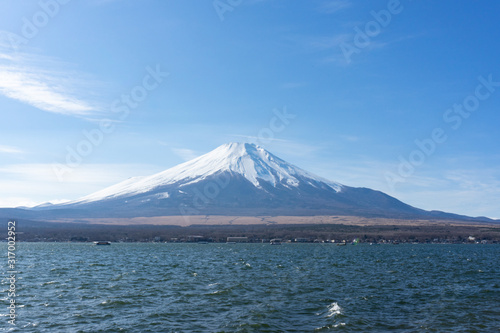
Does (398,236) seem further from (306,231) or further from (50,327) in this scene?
(50,327)

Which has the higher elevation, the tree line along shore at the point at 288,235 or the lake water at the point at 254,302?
the lake water at the point at 254,302

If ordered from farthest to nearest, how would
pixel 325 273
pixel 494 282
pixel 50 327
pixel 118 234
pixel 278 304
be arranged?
1. pixel 118 234
2. pixel 325 273
3. pixel 494 282
4. pixel 278 304
5. pixel 50 327

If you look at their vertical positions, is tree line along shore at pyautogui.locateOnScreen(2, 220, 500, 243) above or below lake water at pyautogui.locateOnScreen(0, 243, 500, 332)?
below

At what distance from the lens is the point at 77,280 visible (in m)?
40.4

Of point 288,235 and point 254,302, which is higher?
point 254,302

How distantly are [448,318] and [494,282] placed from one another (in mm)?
18517

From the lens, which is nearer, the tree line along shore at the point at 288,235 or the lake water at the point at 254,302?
the lake water at the point at 254,302

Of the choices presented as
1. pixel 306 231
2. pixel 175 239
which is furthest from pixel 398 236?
pixel 175 239

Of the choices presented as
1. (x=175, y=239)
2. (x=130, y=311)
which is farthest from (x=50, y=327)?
(x=175, y=239)

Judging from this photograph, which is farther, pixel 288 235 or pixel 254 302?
pixel 288 235

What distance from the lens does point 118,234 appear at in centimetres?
17188

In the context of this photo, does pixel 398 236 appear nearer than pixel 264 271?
No

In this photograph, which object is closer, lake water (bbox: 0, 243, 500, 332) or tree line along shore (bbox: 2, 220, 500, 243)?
lake water (bbox: 0, 243, 500, 332)

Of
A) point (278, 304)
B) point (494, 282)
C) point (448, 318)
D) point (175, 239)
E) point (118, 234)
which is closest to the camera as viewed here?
point (448, 318)
